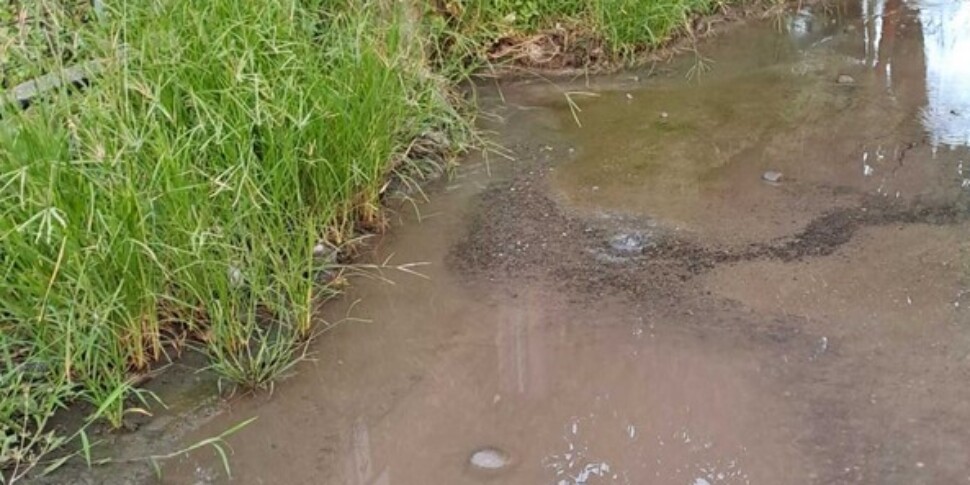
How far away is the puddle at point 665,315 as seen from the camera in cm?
213

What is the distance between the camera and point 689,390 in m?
2.33

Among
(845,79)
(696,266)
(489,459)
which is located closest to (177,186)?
(489,459)

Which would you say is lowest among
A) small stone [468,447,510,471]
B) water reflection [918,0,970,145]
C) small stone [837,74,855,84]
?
water reflection [918,0,970,145]

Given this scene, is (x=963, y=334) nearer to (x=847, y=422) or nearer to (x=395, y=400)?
(x=847, y=422)

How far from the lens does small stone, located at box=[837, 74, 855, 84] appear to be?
13.6 feet

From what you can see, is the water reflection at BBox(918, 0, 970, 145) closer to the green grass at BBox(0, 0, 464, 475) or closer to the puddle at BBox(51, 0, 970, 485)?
the puddle at BBox(51, 0, 970, 485)

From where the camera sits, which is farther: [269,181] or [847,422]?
[269,181]

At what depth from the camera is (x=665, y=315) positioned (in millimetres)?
2617

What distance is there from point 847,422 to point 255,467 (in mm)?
1337

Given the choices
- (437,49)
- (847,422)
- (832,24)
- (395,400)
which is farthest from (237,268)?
(832,24)

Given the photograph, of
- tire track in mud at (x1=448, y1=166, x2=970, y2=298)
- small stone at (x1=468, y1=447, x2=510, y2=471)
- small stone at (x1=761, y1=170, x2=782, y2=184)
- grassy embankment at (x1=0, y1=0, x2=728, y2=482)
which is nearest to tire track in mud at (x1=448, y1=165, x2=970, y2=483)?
tire track in mud at (x1=448, y1=166, x2=970, y2=298)

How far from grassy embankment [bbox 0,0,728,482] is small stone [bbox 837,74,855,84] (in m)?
1.98

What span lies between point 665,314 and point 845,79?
2.10 m

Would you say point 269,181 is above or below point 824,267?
above
